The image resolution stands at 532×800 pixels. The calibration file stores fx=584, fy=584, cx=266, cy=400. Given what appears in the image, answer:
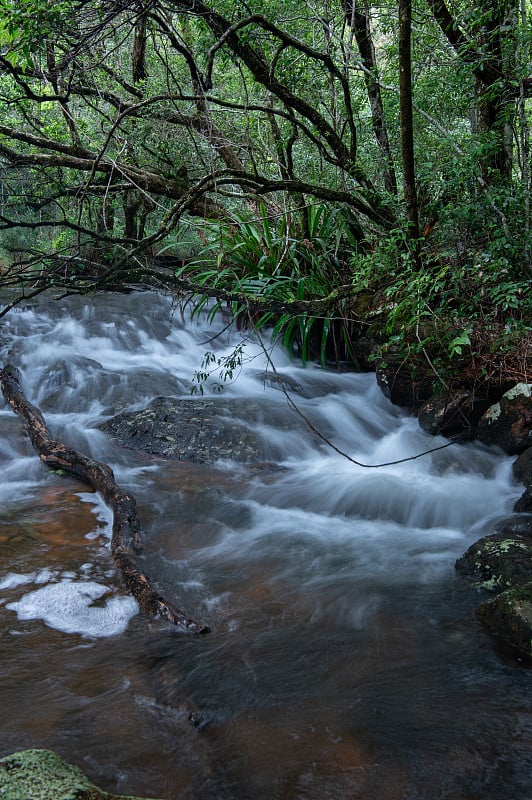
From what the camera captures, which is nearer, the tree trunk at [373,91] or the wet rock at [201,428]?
the wet rock at [201,428]

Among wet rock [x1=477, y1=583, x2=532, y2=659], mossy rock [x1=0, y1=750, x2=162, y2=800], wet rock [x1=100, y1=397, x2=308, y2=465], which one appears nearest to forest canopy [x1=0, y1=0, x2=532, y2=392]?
wet rock [x1=100, y1=397, x2=308, y2=465]

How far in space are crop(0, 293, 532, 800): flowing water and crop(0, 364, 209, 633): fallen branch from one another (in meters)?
0.08

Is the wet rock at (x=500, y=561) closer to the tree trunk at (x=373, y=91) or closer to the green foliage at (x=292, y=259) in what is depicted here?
the green foliage at (x=292, y=259)

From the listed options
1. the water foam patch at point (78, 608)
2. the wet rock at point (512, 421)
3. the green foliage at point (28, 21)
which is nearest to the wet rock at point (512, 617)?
the water foam patch at point (78, 608)

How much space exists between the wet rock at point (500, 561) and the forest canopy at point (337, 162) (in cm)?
148

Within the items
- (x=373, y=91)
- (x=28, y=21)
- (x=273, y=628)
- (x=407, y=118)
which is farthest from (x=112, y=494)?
(x=373, y=91)

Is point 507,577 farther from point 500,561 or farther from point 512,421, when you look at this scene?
point 512,421

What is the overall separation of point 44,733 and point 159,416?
13.9ft

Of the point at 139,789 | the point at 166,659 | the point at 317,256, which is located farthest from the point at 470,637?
the point at 317,256

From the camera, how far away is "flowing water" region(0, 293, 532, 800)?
6.47 feet

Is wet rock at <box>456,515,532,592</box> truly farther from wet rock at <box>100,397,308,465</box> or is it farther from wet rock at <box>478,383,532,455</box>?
wet rock at <box>100,397,308,465</box>

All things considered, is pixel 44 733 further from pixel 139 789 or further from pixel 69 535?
pixel 69 535

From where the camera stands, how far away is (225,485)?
5.03 meters

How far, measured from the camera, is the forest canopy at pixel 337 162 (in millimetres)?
4605
